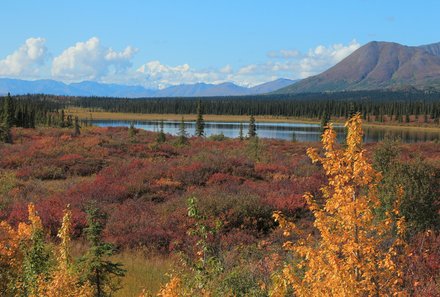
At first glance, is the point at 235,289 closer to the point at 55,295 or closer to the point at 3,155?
the point at 55,295

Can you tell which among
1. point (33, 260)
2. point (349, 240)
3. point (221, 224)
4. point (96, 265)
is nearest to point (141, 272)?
point (221, 224)

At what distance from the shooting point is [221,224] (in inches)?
501

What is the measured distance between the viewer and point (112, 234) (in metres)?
15.4

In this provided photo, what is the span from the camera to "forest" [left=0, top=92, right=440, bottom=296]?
580cm

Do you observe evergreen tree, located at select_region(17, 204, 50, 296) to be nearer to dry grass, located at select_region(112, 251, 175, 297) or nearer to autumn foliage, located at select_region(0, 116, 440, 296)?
autumn foliage, located at select_region(0, 116, 440, 296)

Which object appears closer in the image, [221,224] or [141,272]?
[141,272]

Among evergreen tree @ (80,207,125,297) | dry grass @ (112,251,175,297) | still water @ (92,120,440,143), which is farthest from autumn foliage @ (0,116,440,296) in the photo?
still water @ (92,120,440,143)

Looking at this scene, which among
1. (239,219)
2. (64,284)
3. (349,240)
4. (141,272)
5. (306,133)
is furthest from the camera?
(306,133)

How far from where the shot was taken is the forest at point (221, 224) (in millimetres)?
5801

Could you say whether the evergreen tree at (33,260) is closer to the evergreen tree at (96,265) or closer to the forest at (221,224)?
the forest at (221,224)

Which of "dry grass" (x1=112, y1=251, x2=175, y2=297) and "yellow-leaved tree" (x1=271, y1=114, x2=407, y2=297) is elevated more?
"yellow-leaved tree" (x1=271, y1=114, x2=407, y2=297)

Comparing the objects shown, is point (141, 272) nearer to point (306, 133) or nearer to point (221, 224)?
point (221, 224)

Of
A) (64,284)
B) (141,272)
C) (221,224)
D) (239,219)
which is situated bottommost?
(141,272)

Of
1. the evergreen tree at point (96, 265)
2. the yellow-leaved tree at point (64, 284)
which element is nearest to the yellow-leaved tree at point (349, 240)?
the yellow-leaved tree at point (64, 284)
